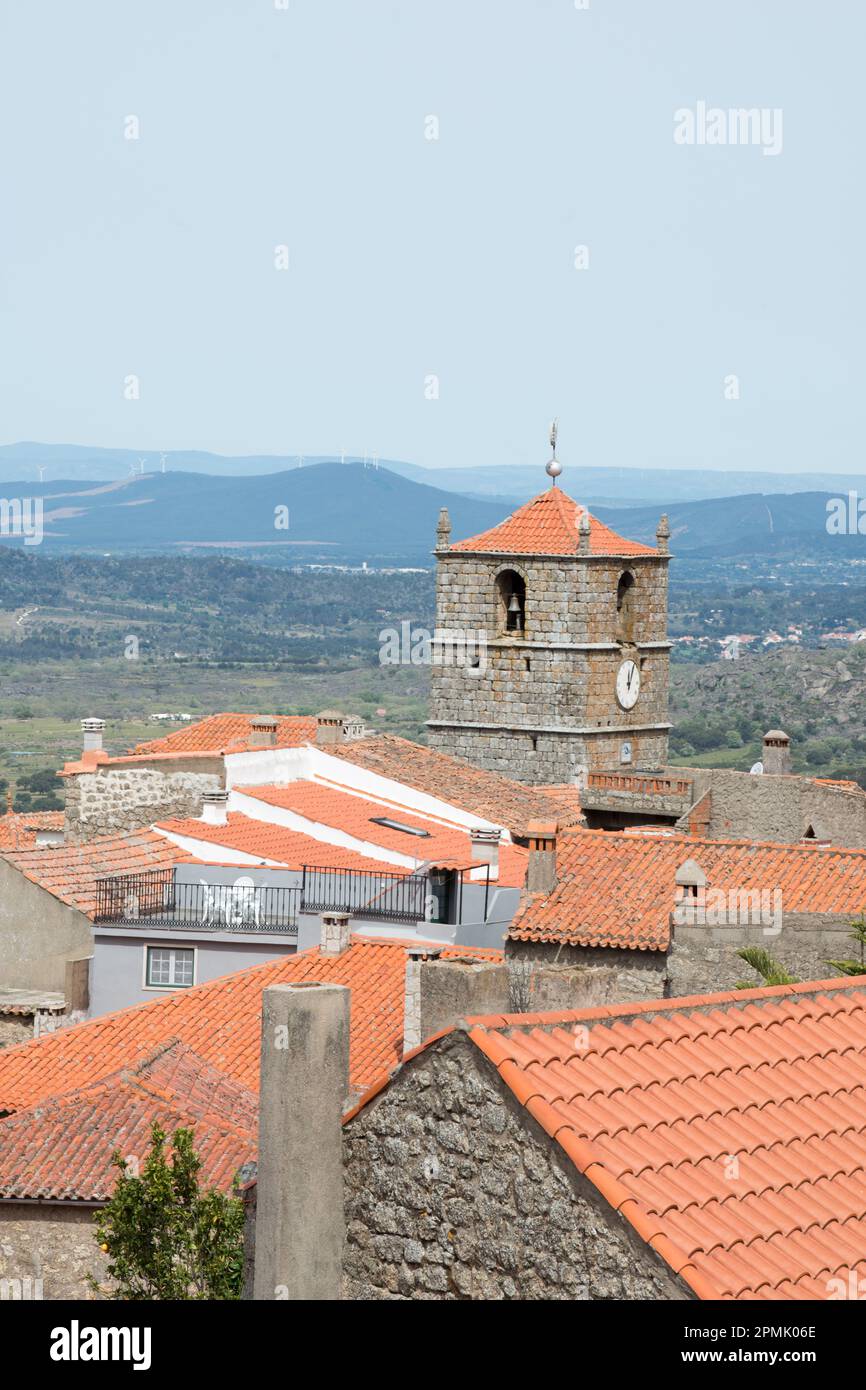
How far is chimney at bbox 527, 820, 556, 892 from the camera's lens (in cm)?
2545

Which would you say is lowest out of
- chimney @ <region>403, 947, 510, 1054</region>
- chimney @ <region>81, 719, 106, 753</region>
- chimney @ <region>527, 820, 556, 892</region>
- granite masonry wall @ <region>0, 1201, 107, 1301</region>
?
granite masonry wall @ <region>0, 1201, 107, 1301</region>

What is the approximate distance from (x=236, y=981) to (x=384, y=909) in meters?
3.43

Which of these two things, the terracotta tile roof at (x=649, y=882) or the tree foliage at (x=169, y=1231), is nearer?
the tree foliage at (x=169, y=1231)

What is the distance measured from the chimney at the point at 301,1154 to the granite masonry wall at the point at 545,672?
1678 inches

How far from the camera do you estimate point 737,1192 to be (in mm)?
11414

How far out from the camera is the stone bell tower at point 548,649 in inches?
2178

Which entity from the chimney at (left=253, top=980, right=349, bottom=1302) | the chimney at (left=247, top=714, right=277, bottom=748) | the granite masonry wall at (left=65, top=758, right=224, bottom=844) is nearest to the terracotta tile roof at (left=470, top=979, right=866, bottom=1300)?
the chimney at (left=253, top=980, right=349, bottom=1302)

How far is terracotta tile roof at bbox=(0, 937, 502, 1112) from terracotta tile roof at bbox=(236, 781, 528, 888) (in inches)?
221

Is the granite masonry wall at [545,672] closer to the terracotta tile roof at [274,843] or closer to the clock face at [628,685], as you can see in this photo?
the clock face at [628,685]

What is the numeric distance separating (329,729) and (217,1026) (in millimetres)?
18530

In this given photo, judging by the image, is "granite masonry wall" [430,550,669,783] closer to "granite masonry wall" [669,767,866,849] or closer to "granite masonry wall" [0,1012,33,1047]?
"granite masonry wall" [669,767,866,849]

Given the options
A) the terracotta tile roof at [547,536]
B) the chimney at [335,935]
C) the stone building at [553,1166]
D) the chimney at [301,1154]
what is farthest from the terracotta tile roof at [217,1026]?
the terracotta tile roof at [547,536]

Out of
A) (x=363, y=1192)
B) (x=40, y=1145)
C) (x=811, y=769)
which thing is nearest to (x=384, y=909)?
(x=40, y=1145)

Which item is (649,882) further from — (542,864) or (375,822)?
(375,822)
